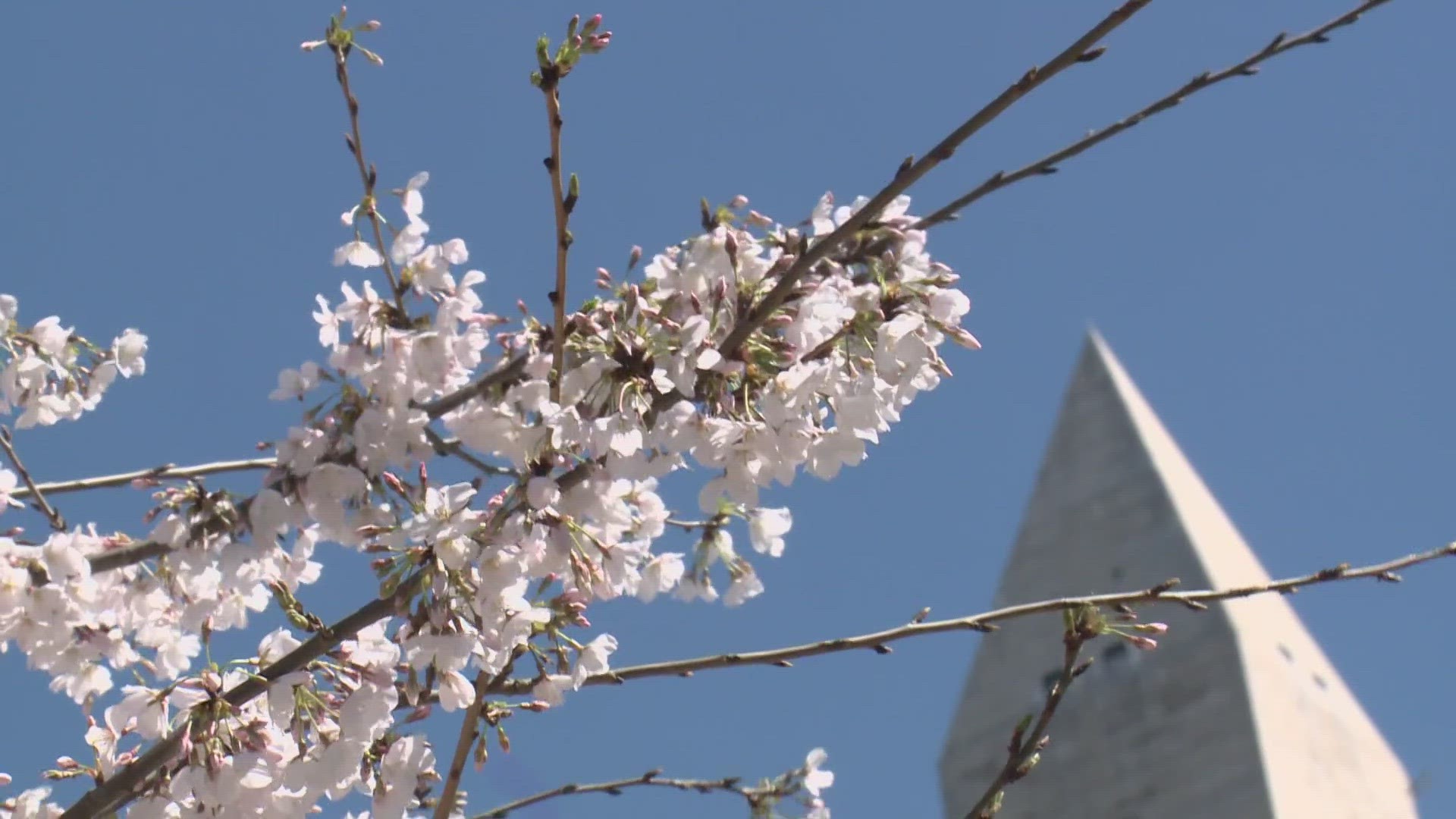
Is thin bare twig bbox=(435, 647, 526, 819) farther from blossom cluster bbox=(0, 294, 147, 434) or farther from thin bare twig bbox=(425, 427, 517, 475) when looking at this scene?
blossom cluster bbox=(0, 294, 147, 434)

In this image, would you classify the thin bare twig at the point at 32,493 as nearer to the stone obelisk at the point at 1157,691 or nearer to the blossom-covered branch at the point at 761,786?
the blossom-covered branch at the point at 761,786

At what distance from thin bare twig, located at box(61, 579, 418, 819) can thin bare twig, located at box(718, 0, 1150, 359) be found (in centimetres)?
54

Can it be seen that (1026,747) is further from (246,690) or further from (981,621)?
(246,690)

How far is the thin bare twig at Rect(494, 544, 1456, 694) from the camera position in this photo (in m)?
1.93

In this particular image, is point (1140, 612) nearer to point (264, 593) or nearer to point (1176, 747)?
point (1176, 747)

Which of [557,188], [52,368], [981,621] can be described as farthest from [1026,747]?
[52,368]

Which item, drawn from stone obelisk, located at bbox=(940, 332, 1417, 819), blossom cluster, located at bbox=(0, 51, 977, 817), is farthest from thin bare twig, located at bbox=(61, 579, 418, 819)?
stone obelisk, located at bbox=(940, 332, 1417, 819)

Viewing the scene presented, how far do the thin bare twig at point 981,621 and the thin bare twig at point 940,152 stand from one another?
0.41 m

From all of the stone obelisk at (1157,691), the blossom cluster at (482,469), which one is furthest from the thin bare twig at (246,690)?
the stone obelisk at (1157,691)

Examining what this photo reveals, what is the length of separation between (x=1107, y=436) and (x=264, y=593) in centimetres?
1457

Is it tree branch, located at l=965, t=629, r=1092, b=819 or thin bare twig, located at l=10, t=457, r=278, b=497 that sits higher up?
thin bare twig, located at l=10, t=457, r=278, b=497

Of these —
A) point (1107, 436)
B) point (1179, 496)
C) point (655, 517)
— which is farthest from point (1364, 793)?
point (655, 517)

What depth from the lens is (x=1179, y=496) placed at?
15.5 meters

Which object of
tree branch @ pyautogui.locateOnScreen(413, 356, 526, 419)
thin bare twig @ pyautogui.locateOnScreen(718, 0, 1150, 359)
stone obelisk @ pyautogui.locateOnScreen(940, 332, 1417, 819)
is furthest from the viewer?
stone obelisk @ pyautogui.locateOnScreen(940, 332, 1417, 819)
